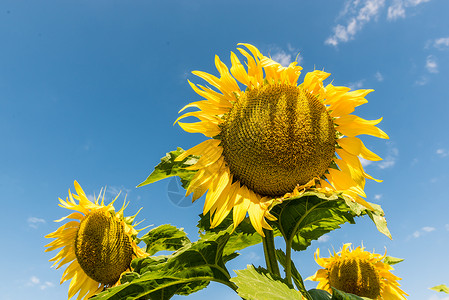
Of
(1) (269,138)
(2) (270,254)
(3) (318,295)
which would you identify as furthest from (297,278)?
(1) (269,138)

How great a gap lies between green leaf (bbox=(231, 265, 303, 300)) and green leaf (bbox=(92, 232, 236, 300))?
16.3 inches

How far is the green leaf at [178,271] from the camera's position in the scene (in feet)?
9.80

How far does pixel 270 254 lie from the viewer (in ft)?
11.1

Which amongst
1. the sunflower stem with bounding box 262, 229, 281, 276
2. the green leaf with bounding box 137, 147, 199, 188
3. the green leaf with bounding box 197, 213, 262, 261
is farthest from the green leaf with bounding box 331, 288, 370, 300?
the green leaf with bounding box 137, 147, 199, 188

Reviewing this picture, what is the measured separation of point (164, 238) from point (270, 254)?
2.11m

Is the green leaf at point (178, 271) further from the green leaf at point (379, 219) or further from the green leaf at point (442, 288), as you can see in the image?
the green leaf at point (442, 288)

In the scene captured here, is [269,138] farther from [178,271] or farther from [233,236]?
[233,236]

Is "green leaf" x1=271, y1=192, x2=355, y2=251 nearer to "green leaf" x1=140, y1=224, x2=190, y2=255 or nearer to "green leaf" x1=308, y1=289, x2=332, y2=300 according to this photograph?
"green leaf" x1=308, y1=289, x2=332, y2=300

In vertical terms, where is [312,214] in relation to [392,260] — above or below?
below

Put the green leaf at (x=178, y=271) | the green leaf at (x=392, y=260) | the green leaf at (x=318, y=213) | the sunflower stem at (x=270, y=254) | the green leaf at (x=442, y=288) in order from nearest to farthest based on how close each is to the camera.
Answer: the green leaf at (x=318, y=213)
the green leaf at (x=178, y=271)
the sunflower stem at (x=270, y=254)
the green leaf at (x=442, y=288)
the green leaf at (x=392, y=260)

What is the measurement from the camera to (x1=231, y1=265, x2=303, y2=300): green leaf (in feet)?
8.62

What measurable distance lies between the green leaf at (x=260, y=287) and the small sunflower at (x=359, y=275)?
3585 mm

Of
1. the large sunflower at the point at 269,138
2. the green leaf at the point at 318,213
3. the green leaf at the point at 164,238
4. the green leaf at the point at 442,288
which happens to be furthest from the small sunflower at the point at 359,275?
the large sunflower at the point at 269,138

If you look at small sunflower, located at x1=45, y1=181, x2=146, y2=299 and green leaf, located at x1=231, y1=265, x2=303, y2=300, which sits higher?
small sunflower, located at x1=45, y1=181, x2=146, y2=299
